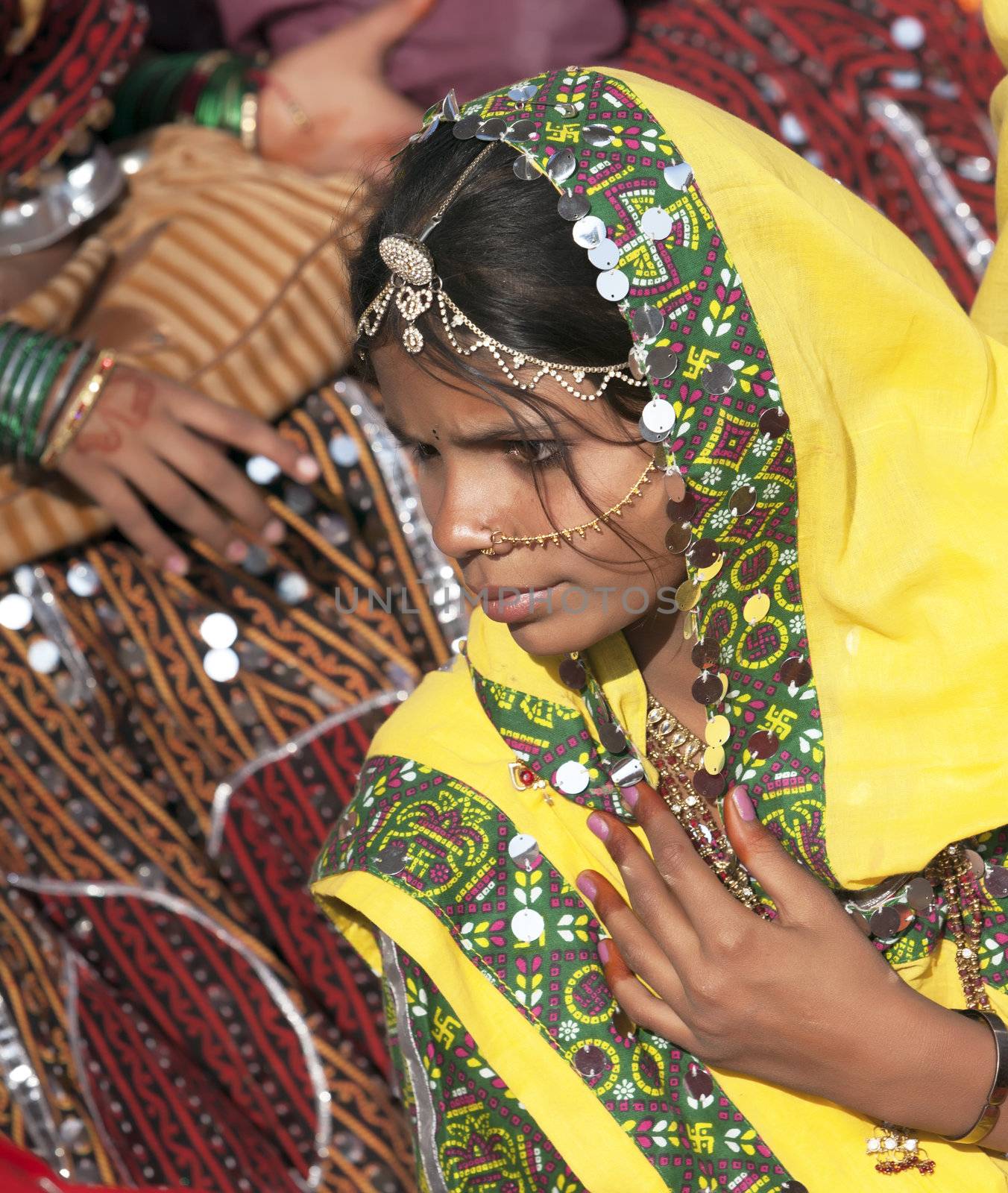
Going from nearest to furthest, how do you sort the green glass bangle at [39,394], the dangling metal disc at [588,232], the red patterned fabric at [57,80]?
the dangling metal disc at [588,232]
the green glass bangle at [39,394]
the red patterned fabric at [57,80]

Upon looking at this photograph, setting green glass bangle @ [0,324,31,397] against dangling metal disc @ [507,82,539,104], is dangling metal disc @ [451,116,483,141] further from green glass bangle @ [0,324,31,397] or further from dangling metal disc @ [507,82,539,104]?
green glass bangle @ [0,324,31,397]

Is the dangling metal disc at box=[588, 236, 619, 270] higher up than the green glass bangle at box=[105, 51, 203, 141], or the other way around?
the green glass bangle at box=[105, 51, 203, 141]

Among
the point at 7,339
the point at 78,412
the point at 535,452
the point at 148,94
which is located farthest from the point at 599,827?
the point at 148,94

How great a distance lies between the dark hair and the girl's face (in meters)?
0.01

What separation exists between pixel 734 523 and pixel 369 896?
428 millimetres

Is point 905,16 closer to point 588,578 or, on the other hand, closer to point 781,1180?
point 588,578

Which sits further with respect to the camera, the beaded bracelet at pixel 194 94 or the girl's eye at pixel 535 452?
the beaded bracelet at pixel 194 94

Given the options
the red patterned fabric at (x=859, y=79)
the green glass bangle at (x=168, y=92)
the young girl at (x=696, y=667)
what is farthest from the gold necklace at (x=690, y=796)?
the green glass bangle at (x=168, y=92)

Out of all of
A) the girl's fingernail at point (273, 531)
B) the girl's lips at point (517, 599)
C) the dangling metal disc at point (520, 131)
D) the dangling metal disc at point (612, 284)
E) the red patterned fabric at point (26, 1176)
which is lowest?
the red patterned fabric at point (26, 1176)

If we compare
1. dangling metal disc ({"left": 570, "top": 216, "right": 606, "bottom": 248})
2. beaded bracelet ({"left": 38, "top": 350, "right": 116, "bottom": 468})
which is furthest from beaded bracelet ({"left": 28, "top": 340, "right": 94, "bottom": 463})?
dangling metal disc ({"left": 570, "top": 216, "right": 606, "bottom": 248})

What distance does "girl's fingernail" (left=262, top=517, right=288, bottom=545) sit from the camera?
160cm

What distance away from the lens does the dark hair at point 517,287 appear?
0.93 meters

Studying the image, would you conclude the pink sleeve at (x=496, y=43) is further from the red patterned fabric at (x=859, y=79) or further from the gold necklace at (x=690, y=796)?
the gold necklace at (x=690, y=796)

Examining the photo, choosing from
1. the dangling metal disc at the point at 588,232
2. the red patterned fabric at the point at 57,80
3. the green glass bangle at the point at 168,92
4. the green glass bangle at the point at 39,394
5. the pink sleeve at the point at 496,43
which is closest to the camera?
the dangling metal disc at the point at 588,232
